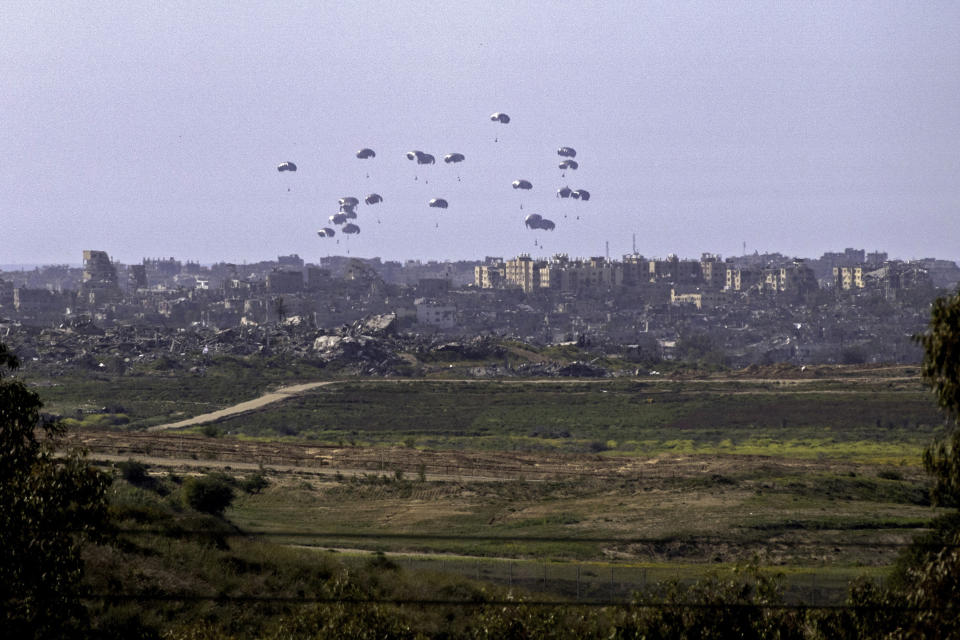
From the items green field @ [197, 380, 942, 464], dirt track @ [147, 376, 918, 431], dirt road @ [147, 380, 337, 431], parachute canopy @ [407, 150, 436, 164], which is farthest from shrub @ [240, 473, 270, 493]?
parachute canopy @ [407, 150, 436, 164]

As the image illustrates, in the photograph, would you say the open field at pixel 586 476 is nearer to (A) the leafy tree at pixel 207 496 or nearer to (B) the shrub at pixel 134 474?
(A) the leafy tree at pixel 207 496

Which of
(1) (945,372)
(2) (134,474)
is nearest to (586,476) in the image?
(2) (134,474)

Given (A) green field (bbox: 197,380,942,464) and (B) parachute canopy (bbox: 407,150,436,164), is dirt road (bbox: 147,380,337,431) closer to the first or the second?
(A) green field (bbox: 197,380,942,464)

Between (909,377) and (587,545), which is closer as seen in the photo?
(587,545)

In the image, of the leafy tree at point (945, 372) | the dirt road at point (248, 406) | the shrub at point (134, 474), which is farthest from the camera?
the dirt road at point (248, 406)

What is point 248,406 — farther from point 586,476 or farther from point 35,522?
point 35,522

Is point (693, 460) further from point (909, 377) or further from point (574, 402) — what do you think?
point (909, 377)

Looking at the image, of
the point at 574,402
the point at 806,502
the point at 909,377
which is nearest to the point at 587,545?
the point at 806,502

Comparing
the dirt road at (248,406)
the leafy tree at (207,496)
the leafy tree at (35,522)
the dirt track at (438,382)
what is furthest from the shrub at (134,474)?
the dirt track at (438,382)
